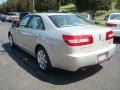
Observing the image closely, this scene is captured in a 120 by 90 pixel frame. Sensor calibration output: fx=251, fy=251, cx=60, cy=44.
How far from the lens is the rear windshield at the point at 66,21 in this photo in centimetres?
635

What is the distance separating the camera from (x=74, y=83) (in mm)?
5680

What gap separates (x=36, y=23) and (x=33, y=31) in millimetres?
252

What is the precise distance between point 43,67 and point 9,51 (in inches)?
130

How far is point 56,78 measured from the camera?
6.09 metres

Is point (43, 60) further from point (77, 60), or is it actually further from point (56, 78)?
point (77, 60)

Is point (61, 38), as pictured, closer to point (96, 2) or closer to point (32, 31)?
point (32, 31)

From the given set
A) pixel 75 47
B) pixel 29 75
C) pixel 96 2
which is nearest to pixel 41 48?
pixel 29 75

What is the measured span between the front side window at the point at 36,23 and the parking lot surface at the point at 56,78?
114cm

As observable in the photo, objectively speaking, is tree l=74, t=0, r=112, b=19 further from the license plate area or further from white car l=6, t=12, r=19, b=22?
the license plate area

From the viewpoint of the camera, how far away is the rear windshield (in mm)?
6348

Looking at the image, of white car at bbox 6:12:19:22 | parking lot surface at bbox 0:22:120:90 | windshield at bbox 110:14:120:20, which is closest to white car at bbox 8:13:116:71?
parking lot surface at bbox 0:22:120:90

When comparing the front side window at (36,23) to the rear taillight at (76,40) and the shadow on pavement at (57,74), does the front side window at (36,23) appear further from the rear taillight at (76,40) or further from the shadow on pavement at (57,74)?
the rear taillight at (76,40)

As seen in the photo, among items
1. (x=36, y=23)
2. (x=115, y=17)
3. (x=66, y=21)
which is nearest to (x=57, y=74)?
(x=66, y=21)

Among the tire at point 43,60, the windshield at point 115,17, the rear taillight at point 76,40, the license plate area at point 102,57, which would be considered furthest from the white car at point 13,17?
the rear taillight at point 76,40
